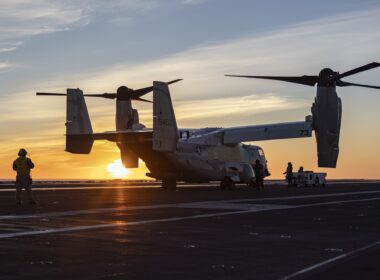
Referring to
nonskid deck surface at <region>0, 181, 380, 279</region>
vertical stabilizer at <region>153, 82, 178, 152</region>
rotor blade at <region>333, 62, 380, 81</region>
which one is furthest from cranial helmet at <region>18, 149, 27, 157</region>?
rotor blade at <region>333, 62, 380, 81</region>

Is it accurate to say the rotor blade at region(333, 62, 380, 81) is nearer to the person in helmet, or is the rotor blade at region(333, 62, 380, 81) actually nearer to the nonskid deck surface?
the nonskid deck surface

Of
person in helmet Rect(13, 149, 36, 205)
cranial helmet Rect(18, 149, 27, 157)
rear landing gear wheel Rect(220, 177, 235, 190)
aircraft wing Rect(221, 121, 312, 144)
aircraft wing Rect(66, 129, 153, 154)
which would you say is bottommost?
rear landing gear wheel Rect(220, 177, 235, 190)

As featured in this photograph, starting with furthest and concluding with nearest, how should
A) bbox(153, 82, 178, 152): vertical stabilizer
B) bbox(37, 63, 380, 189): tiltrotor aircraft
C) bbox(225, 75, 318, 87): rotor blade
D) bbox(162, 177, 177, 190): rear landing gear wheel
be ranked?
bbox(162, 177, 177, 190): rear landing gear wheel
bbox(225, 75, 318, 87): rotor blade
bbox(37, 63, 380, 189): tiltrotor aircraft
bbox(153, 82, 178, 152): vertical stabilizer

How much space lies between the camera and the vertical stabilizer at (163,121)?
136 ft

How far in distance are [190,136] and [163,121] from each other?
6443 mm

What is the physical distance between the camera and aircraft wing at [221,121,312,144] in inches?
1816

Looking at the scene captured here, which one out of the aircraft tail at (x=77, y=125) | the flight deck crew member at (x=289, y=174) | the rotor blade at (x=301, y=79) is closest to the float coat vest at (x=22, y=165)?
the aircraft tail at (x=77, y=125)

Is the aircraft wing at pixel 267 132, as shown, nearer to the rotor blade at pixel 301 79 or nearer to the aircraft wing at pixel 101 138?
the rotor blade at pixel 301 79

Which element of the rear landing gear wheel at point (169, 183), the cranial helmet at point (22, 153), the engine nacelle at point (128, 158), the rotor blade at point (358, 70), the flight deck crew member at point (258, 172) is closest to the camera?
→ the cranial helmet at point (22, 153)

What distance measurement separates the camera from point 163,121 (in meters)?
42.0

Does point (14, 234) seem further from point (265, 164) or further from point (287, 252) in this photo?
point (265, 164)

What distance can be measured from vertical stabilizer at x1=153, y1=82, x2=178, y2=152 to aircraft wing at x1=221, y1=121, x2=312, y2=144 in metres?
7.35

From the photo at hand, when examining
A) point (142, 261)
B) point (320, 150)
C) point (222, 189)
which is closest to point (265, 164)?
point (222, 189)

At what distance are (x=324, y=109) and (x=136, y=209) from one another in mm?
21447
